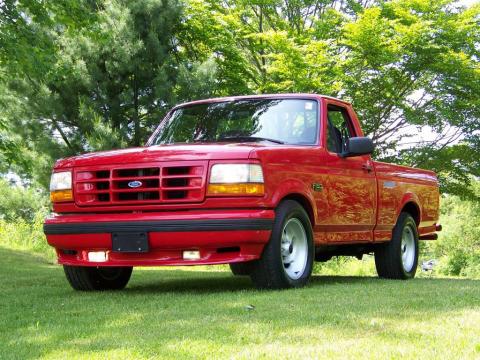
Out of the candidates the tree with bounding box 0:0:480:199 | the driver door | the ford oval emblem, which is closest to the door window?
the driver door

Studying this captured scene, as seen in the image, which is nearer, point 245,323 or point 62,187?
point 245,323

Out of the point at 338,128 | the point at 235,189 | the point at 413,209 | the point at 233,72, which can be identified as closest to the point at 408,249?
the point at 413,209

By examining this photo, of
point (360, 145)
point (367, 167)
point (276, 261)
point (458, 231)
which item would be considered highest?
point (360, 145)

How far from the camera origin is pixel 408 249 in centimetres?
947

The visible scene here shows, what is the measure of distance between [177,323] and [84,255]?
7.82 ft

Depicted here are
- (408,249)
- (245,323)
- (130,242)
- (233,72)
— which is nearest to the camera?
(245,323)

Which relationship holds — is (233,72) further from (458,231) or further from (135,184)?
(458,231)

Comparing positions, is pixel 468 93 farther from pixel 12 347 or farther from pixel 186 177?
pixel 12 347

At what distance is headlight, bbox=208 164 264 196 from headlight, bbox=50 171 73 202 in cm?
147

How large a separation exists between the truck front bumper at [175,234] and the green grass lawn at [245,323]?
0.32 meters

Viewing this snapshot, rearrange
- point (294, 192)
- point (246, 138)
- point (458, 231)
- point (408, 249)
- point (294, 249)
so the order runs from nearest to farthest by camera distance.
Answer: point (294, 192)
point (294, 249)
point (246, 138)
point (408, 249)
point (458, 231)

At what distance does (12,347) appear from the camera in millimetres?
3893

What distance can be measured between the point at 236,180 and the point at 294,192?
2.34ft

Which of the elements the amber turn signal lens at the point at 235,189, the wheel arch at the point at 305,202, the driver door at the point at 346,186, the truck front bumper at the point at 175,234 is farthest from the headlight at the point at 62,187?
the driver door at the point at 346,186
